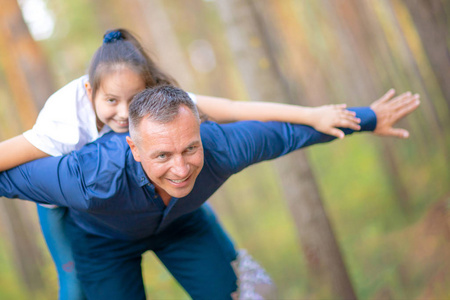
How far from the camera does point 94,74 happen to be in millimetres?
3369

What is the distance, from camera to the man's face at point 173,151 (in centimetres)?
266

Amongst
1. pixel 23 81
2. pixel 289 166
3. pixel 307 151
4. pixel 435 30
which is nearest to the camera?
pixel 435 30

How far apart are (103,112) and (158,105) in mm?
774

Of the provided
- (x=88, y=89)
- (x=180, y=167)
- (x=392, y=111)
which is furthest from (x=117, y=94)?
(x=392, y=111)

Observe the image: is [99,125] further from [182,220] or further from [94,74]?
[182,220]

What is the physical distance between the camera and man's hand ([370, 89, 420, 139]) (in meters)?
3.59

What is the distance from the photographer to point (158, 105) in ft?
8.88

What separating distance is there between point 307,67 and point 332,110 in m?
14.6

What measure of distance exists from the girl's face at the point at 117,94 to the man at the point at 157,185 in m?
0.16

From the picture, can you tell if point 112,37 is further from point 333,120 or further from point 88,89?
point 333,120

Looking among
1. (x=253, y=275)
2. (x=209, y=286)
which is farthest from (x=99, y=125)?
(x=253, y=275)

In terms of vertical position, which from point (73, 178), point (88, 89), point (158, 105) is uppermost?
point (88, 89)

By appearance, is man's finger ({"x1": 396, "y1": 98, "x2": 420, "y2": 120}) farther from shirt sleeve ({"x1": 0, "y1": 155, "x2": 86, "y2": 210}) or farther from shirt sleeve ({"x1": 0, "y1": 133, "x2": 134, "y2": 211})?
shirt sleeve ({"x1": 0, "y1": 155, "x2": 86, "y2": 210})

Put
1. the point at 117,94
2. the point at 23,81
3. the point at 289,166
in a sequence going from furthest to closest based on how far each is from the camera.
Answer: the point at 23,81
the point at 289,166
the point at 117,94
